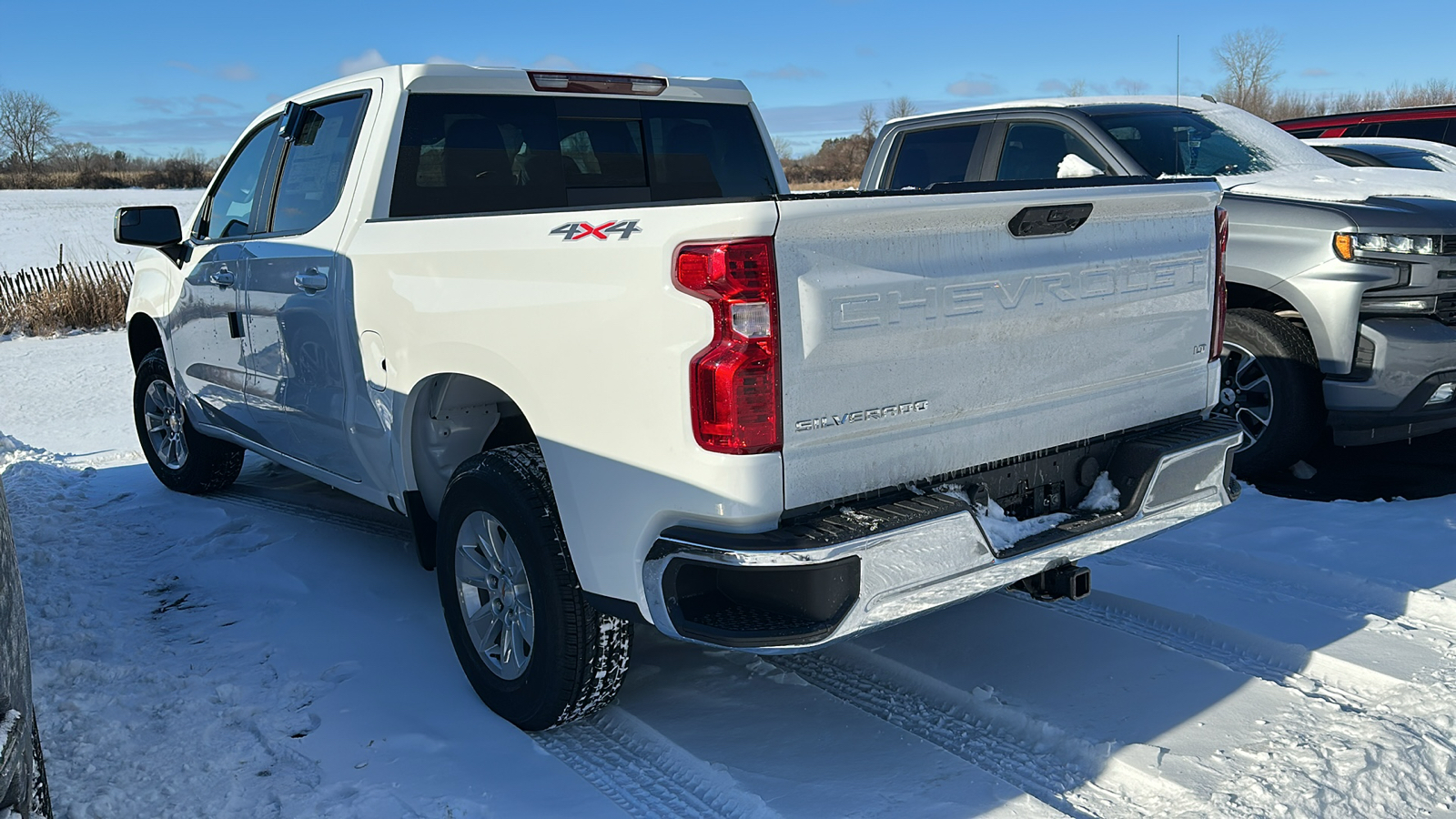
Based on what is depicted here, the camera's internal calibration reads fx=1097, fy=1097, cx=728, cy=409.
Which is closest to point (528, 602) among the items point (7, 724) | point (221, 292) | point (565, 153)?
point (7, 724)

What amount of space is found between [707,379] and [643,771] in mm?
1219

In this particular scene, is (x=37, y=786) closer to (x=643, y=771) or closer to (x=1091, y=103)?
(x=643, y=771)

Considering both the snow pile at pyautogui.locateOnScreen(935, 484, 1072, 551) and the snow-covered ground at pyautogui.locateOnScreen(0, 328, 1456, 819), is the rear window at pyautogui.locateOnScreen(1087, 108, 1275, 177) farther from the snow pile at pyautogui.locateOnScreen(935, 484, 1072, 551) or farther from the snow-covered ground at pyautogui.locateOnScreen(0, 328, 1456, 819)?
the snow pile at pyautogui.locateOnScreen(935, 484, 1072, 551)

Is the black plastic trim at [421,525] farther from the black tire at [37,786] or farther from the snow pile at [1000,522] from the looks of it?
the snow pile at [1000,522]

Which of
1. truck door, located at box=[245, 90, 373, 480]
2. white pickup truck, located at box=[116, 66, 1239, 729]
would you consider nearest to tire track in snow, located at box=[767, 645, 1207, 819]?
white pickup truck, located at box=[116, 66, 1239, 729]

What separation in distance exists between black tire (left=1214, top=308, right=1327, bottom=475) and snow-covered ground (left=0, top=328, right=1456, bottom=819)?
26.0 inches

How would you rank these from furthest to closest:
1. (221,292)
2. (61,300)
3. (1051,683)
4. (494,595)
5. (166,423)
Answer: (61,300) < (166,423) < (221,292) < (1051,683) < (494,595)

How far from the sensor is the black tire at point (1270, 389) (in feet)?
18.3

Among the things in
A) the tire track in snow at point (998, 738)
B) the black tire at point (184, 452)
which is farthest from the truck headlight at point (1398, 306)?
the black tire at point (184, 452)

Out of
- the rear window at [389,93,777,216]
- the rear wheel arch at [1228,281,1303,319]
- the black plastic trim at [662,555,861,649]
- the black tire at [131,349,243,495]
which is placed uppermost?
the rear window at [389,93,777,216]

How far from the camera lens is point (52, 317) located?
14.9m

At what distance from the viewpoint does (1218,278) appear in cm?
348

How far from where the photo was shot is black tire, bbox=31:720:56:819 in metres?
2.12

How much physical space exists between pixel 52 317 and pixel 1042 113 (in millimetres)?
13854
